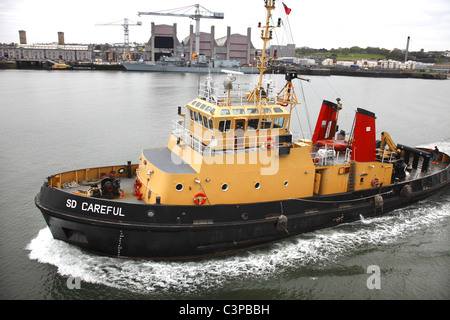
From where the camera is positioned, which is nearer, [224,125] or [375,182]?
[224,125]

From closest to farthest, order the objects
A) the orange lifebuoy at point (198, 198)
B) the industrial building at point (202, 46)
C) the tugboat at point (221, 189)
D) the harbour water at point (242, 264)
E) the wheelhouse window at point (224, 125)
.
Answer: the harbour water at point (242, 264)
the tugboat at point (221, 189)
the orange lifebuoy at point (198, 198)
the wheelhouse window at point (224, 125)
the industrial building at point (202, 46)

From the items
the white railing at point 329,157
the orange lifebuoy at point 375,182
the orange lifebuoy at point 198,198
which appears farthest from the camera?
the orange lifebuoy at point 375,182

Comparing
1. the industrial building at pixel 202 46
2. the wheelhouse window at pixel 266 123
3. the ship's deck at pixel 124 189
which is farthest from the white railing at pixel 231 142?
the industrial building at pixel 202 46

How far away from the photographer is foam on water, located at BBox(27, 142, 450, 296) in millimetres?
9172

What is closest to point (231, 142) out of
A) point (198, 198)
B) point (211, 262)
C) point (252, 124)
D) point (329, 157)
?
point (252, 124)

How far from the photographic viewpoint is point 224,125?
1019cm

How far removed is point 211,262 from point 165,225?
5.99ft

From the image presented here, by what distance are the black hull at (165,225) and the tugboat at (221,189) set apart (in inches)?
1.1

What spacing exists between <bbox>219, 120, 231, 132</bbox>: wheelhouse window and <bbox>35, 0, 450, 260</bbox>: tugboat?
0.03 meters

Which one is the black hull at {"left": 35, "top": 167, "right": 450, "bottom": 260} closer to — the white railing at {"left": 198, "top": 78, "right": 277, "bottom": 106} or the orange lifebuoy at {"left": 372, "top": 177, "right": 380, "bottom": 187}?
the orange lifebuoy at {"left": 372, "top": 177, "right": 380, "bottom": 187}

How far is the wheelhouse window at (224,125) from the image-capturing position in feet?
33.3

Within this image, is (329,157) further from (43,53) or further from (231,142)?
(43,53)

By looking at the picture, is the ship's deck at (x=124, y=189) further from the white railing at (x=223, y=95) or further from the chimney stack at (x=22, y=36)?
the chimney stack at (x=22, y=36)

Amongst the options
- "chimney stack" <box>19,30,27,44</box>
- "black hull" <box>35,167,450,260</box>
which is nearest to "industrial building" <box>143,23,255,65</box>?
"chimney stack" <box>19,30,27,44</box>
